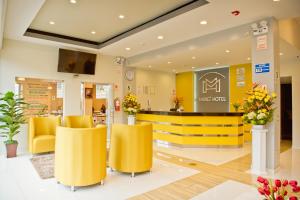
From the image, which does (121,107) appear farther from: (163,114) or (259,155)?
(259,155)

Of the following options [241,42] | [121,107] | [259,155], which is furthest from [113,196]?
[121,107]

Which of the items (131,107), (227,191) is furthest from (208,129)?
(227,191)

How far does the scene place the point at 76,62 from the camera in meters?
6.75

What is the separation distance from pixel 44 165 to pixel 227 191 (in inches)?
150

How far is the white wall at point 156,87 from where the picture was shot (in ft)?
29.6

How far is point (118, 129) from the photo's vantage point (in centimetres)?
392

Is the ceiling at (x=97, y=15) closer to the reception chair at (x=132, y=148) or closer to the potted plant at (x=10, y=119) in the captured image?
the potted plant at (x=10, y=119)

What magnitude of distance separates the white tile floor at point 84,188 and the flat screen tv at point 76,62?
3.25 metres

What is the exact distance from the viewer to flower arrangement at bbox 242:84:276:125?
13.2ft

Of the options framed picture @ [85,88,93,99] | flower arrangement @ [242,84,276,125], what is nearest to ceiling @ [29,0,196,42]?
flower arrangement @ [242,84,276,125]

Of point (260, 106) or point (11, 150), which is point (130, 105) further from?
point (260, 106)

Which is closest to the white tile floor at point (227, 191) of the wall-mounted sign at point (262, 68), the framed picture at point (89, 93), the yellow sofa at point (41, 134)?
the wall-mounted sign at point (262, 68)

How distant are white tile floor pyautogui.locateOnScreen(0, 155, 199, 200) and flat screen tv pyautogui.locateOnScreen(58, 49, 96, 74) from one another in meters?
3.25

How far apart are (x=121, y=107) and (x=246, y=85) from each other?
4916 millimetres
